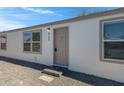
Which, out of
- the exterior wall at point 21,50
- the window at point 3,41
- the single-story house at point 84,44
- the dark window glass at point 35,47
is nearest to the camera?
the single-story house at point 84,44

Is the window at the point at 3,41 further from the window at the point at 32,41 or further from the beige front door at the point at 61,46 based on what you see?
the beige front door at the point at 61,46

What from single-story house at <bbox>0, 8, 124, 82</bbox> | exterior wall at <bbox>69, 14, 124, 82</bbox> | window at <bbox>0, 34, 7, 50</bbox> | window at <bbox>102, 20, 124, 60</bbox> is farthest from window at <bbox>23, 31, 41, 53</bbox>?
window at <bbox>102, 20, 124, 60</bbox>

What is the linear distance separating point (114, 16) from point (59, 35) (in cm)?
386

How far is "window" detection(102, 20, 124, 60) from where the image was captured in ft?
20.9

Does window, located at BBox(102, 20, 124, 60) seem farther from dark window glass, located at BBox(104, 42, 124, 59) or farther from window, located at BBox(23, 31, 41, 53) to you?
window, located at BBox(23, 31, 41, 53)

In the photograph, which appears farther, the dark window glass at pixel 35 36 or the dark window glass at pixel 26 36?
the dark window glass at pixel 26 36

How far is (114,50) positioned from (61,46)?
3.55 metres

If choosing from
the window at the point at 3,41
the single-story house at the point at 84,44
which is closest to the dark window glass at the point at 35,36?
the single-story house at the point at 84,44

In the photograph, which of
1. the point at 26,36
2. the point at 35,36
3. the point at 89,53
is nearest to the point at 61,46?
the point at 89,53

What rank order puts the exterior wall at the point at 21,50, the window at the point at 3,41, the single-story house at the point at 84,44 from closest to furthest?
the single-story house at the point at 84,44 → the exterior wall at the point at 21,50 → the window at the point at 3,41

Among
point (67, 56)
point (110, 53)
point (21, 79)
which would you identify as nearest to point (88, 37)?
point (110, 53)

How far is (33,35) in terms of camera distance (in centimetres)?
1195

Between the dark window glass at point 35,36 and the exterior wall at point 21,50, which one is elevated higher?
the dark window glass at point 35,36

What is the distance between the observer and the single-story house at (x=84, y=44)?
256 inches
